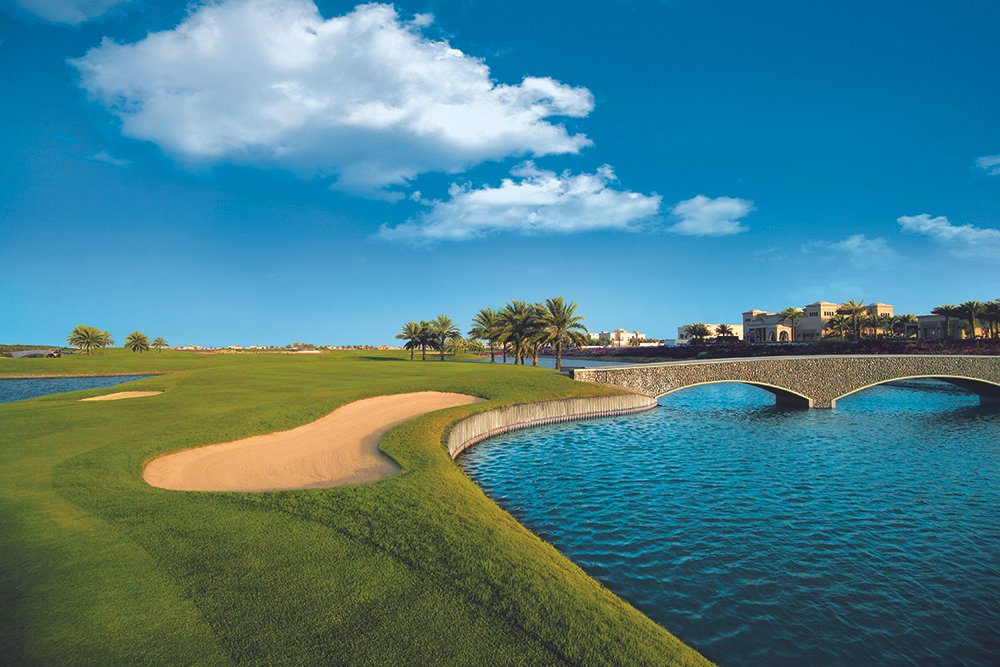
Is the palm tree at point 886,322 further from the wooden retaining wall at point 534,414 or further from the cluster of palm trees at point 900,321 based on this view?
the wooden retaining wall at point 534,414

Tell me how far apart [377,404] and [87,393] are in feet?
83.1

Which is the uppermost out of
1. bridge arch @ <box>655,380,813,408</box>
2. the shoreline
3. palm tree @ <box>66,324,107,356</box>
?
palm tree @ <box>66,324,107,356</box>

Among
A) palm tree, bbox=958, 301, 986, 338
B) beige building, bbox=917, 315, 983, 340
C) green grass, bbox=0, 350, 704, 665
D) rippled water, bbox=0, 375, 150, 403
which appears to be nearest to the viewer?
green grass, bbox=0, 350, 704, 665

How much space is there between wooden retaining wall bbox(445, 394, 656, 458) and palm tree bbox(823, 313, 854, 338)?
113 meters

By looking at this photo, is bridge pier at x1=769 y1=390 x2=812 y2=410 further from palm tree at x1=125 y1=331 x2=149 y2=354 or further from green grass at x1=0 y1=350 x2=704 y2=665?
palm tree at x1=125 y1=331 x2=149 y2=354

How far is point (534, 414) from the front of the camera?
122 ft

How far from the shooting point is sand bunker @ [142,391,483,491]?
17172 millimetres

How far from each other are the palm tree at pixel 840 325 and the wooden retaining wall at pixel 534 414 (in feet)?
370

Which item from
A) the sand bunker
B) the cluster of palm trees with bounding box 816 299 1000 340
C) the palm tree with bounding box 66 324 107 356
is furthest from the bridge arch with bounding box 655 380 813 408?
the palm tree with bounding box 66 324 107 356

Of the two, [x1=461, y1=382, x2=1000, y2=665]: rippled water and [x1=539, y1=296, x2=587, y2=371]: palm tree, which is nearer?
[x1=461, y1=382, x2=1000, y2=665]: rippled water

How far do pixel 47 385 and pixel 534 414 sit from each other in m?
64.1

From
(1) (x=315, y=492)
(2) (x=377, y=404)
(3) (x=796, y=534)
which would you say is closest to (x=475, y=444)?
(2) (x=377, y=404)

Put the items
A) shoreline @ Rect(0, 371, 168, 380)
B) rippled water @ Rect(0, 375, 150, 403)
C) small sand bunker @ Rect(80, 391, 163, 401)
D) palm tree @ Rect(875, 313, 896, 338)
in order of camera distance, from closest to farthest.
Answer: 1. small sand bunker @ Rect(80, 391, 163, 401)
2. rippled water @ Rect(0, 375, 150, 403)
3. shoreline @ Rect(0, 371, 168, 380)
4. palm tree @ Rect(875, 313, 896, 338)

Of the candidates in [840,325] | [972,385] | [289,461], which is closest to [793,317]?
[840,325]
